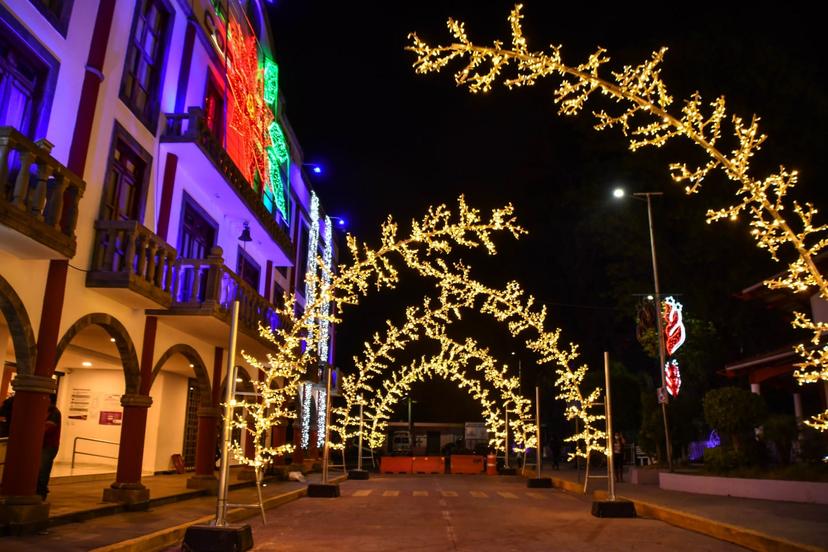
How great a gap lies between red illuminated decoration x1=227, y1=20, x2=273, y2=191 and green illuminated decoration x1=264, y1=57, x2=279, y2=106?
620mm

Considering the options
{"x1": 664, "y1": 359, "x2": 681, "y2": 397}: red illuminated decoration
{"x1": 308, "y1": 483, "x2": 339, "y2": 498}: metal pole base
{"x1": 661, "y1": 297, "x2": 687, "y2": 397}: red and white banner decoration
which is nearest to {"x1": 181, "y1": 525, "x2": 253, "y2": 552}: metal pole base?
{"x1": 308, "y1": 483, "x2": 339, "y2": 498}: metal pole base

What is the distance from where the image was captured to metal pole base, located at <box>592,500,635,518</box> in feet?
41.9

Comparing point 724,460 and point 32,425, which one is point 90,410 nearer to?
point 32,425

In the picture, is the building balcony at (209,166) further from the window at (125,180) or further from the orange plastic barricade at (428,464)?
the orange plastic barricade at (428,464)

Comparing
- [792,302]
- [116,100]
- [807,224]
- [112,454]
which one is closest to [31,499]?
[116,100]

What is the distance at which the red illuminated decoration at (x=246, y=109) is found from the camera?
58.9ft

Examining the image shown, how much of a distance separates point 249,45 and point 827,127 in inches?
740

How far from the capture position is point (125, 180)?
42.9ft

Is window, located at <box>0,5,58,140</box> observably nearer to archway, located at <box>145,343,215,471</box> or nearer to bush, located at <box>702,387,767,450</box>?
archway, located at <box>145,343,215,471</box>

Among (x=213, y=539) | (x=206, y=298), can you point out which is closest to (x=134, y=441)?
(x=206, y=298)

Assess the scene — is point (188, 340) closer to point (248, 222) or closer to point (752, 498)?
point (248, 222)

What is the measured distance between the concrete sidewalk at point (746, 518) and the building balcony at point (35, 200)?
10.4 metres

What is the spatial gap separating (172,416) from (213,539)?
50.2 feet

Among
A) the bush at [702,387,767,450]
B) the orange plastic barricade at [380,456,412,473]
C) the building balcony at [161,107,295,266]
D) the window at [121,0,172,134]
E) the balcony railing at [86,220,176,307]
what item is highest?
the window at [121,0,172,134]
